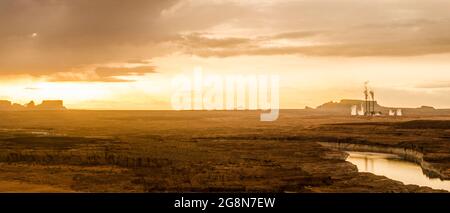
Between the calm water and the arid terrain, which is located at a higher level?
the arid terrain

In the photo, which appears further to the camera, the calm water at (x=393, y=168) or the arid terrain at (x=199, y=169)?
the calm water at (x=393, y=168)

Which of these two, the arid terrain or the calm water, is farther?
the calm water

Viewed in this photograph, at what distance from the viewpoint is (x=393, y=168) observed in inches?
1420

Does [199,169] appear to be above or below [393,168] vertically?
above

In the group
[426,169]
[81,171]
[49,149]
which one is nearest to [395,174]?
[426,169]

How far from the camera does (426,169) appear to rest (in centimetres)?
3475

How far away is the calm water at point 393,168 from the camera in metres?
29.4

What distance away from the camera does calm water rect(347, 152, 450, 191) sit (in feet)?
96.4

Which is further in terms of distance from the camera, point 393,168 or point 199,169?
point 393,168

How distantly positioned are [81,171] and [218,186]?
37.3 feet

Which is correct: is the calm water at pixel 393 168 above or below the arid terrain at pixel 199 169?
below
